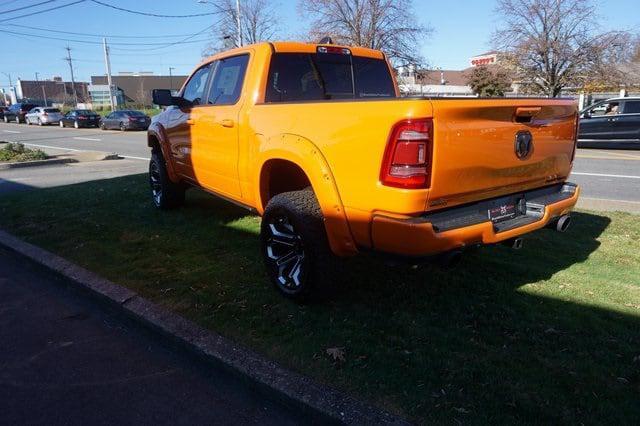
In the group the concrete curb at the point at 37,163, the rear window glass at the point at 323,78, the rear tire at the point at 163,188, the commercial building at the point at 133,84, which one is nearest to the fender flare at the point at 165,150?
the rear tire at the point at 163,188

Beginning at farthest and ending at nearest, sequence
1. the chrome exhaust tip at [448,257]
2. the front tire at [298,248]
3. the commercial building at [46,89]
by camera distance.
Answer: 1. the commercial building at [46,89]
2. the front tire at [298,248]
3. the chrome exhaust tip at [448,257]

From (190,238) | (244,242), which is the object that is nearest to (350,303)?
(244,242)

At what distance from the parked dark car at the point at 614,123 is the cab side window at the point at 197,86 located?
13222 millimetres

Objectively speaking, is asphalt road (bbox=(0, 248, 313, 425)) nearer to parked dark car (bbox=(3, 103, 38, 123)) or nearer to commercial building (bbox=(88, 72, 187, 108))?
parked dark car (bbox=(3, 103, 38, 123))

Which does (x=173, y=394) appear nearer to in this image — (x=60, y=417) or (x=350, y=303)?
(x=60, y=417)

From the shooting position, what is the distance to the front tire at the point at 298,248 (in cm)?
354

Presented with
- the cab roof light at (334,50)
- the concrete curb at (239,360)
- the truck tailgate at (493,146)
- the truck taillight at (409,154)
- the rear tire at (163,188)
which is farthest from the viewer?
the rear tire at (163,188)

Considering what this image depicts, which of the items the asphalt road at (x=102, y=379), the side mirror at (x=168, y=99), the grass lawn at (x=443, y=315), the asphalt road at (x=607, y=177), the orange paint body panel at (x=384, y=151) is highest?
the side mirror at (x=168, y=99)

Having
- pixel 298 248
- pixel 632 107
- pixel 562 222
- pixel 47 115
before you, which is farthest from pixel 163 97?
pixel 47 115

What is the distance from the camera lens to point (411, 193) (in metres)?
2.89

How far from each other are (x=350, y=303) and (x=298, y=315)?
43cm

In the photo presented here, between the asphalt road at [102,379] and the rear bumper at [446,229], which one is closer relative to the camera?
the asphalt road at [102,379]

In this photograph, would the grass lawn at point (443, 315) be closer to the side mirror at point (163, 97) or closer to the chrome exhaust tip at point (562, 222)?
the chrome exhaust tip at point (562, 222)

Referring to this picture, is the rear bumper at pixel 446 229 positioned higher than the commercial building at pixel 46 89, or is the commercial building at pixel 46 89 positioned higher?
the commercial building at pixel 46 89
